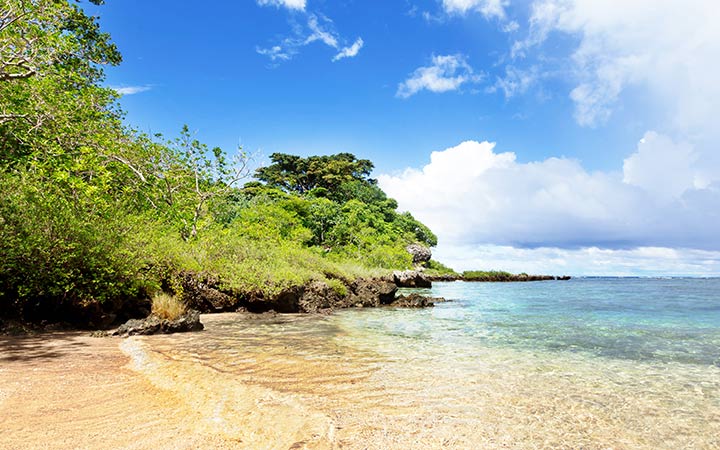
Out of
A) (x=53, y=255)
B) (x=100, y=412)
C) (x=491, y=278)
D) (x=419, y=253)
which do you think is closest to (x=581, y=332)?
(x=100, y=412)

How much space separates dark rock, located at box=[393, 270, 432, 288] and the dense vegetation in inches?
705

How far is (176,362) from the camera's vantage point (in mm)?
8562

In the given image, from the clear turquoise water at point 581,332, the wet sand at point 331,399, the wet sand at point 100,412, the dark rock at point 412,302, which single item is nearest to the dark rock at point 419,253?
the dark rock at point 412,302

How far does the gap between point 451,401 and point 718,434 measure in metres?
3.86

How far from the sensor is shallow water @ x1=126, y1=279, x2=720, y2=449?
5270 millimetres

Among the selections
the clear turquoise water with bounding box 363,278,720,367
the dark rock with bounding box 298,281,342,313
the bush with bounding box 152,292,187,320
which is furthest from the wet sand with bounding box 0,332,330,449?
the dark rock with bounding box 298,281,342,313

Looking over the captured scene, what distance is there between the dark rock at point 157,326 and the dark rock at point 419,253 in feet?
214

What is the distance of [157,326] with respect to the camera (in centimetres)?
1229

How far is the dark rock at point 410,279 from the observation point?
48.0m

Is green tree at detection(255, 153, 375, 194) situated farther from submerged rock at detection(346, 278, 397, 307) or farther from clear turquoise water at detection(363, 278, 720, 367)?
clear turquoise water at detection(363, 278, 720, 367)

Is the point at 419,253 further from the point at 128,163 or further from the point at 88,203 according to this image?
the point at 88,203

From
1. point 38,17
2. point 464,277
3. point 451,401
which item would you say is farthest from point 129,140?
point 464,277

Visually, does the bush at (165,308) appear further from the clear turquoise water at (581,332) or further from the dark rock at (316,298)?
the dark rock at (316,298)

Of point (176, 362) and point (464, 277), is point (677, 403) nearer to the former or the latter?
point (176, 362)
